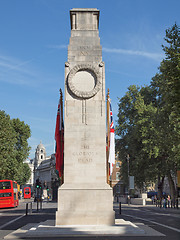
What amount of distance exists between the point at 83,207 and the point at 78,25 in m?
10.0

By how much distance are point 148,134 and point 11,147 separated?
868 inches

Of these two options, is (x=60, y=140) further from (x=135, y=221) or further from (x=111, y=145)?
(x=135, y=221)

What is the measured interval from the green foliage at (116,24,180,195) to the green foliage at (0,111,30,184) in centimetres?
1690

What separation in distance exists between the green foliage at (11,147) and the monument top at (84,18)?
31.4m

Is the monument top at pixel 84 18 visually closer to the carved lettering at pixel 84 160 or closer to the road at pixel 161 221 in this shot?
the carved lettering at pixel 84 160

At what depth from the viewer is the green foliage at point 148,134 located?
124 ft

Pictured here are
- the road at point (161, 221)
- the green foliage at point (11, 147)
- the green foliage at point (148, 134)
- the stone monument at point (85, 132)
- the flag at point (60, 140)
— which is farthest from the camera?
the green foliage at point (11, 147)

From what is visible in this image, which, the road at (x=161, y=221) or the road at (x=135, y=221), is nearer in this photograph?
the road at (x=135, y=221)

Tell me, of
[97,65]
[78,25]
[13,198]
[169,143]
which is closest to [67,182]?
[97,65]

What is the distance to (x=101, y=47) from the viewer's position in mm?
18859

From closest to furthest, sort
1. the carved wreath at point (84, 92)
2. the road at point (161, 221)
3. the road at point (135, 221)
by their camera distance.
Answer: the road at point (135, 221) → the road at point (161, 221) → the carved wreath at point (84, 92)

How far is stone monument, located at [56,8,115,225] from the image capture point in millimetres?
16922

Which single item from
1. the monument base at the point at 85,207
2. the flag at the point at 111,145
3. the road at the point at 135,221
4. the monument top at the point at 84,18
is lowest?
the road at the point at 135,221

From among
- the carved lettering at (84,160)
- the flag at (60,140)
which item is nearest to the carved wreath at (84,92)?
the flag at (60,140)
